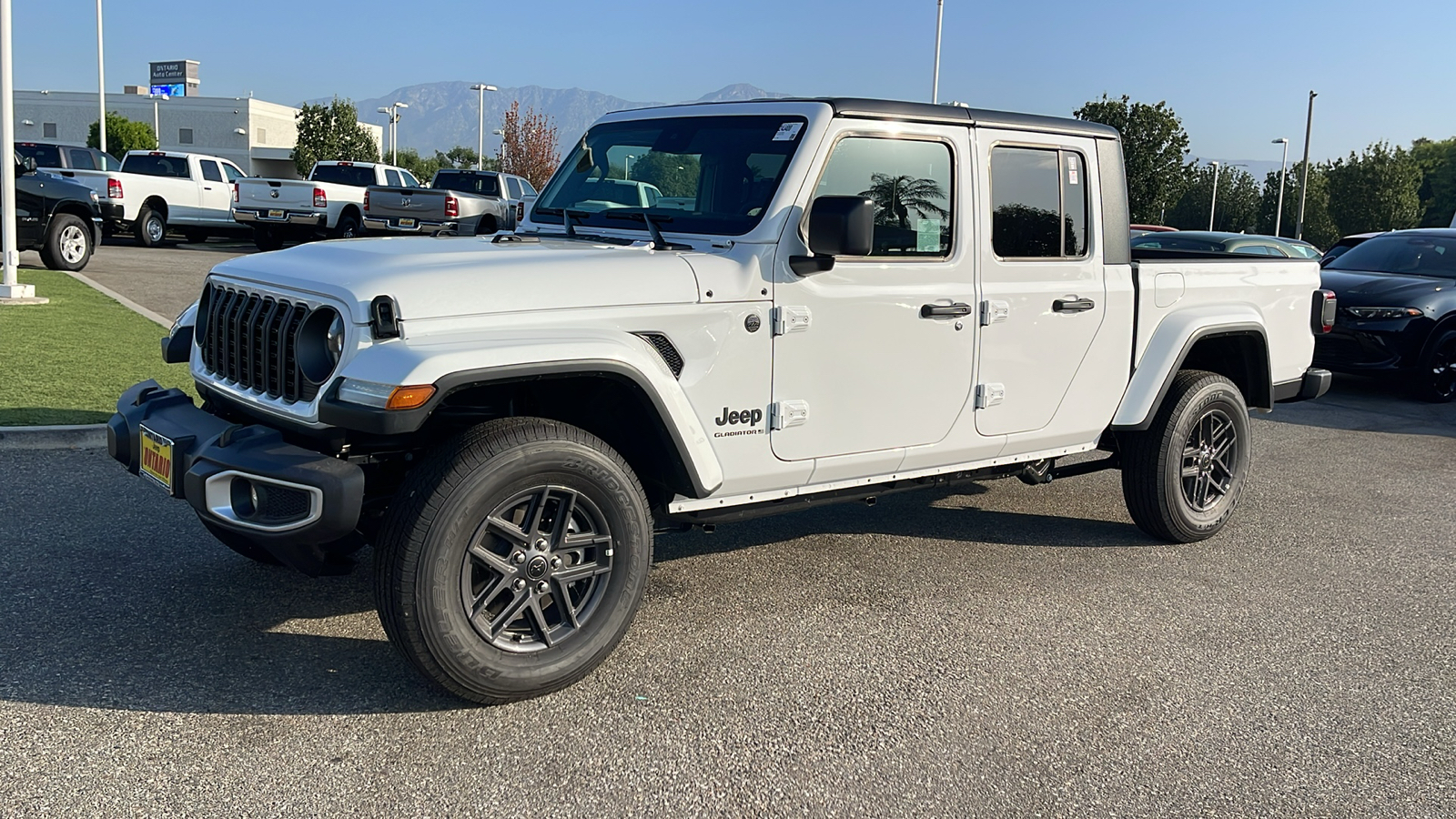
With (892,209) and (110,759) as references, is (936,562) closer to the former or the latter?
(892,209)

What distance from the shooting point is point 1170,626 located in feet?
15.5

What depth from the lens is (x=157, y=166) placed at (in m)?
23.7

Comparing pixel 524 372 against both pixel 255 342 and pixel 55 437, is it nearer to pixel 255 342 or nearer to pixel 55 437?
pixel 255 342

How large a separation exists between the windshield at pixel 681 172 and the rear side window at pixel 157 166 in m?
21.4

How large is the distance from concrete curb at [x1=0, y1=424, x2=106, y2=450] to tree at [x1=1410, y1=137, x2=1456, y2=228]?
68.1 metres

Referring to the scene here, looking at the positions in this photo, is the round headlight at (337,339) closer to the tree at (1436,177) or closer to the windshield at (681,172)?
the windshield at (681,172)

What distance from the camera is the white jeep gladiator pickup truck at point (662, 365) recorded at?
11.6 feet

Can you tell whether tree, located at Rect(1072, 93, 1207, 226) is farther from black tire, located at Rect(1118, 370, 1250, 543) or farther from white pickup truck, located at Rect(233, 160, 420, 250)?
black tire, located at Rect(1118, 370, 1250, 543)

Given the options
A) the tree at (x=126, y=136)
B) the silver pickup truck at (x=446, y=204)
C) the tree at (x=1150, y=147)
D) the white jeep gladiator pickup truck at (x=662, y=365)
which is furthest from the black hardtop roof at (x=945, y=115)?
the tree at (x=126, y=136)

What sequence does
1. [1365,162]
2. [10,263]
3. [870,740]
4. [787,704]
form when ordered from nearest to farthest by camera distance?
[870,740] < [787,704] < [10,263] < [1365,162]

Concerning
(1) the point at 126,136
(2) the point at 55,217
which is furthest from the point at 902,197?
(1) the point at 126,136

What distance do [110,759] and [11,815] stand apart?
1.05 ft

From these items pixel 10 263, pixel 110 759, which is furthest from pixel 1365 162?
pixel 110 759

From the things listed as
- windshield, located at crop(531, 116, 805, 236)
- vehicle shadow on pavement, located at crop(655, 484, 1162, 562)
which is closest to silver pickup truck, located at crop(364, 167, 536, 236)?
vehicle shadow on pavement, located at crop(655, 484, 1162, 562)
